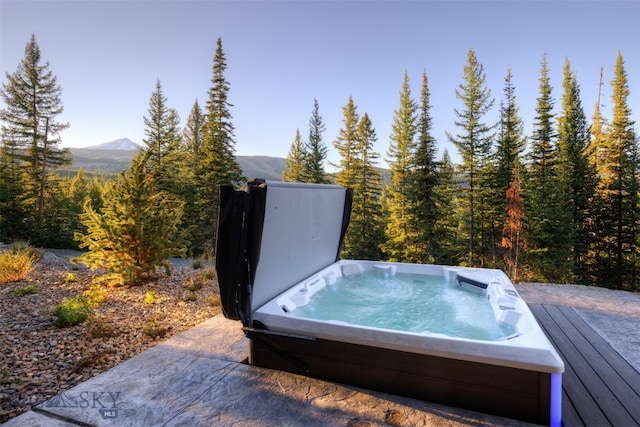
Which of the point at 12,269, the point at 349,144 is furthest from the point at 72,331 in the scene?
the point at 349,144

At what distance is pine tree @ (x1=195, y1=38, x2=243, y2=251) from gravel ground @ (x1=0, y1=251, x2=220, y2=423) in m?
9.51

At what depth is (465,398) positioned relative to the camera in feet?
5.76

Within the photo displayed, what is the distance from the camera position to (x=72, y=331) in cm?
272

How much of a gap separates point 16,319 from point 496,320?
4.35 meters

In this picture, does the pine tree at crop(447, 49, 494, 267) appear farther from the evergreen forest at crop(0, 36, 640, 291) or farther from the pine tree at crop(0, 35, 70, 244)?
the pine tree at crop(0, 35, 70, 244)

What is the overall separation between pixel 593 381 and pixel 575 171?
44.7 ft

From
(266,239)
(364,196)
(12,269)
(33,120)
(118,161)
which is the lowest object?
(12,269)

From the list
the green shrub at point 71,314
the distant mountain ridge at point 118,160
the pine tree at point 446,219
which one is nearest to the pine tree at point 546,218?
the pine tree at point 446,219

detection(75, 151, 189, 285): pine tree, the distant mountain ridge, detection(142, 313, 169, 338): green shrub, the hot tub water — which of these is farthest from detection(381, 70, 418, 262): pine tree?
the distant mountain ridge

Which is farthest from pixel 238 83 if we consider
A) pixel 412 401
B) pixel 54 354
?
pixel 412 401

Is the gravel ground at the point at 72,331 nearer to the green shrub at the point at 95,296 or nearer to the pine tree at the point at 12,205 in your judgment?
the green shrub at the point at 95,296

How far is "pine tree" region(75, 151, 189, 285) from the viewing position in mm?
4152

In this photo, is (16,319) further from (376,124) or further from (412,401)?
(376,124)

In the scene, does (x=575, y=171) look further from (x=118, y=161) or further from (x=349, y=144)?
(x=118, y=161)
